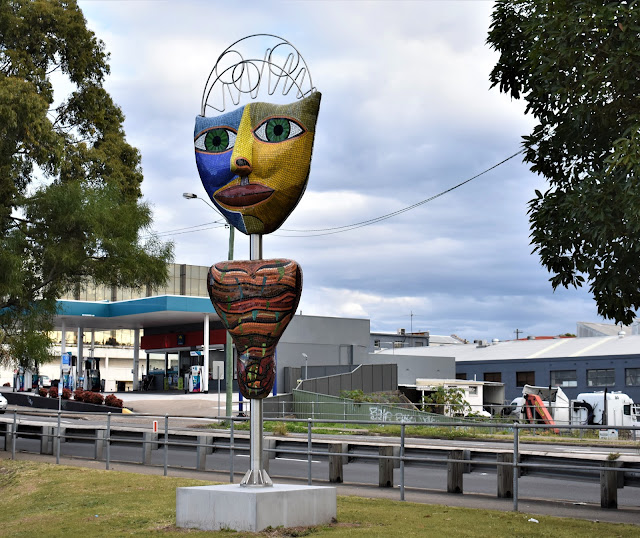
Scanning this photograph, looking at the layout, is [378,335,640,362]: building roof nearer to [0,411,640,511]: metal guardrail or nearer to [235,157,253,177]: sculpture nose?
[0,411,640,511]: metal guardrail

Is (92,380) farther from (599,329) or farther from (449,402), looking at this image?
(599,329)

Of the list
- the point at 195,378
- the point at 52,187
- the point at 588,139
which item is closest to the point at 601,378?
the point at 195,378

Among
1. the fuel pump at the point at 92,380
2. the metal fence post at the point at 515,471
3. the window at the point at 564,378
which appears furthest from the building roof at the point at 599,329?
the metal fence post at the point at 515,471

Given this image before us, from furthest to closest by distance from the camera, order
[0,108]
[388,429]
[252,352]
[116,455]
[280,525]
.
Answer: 1. [388,429]
2. [116,455]
3. [0,108]
4. [252,352]
5. [280,525]

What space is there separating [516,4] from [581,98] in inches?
87.7

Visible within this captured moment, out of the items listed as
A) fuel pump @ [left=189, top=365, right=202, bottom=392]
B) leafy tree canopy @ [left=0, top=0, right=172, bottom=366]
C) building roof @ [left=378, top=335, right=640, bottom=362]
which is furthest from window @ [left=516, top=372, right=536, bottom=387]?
leafy tree canopy @ [left=0, top=0, right=172, bottom=366]

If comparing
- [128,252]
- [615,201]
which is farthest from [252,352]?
[128,252]

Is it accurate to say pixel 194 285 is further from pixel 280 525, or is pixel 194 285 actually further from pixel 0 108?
pixel 280 525

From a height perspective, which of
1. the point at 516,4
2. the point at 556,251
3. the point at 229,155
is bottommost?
the point at 556,251

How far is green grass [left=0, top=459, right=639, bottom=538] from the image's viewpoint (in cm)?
990

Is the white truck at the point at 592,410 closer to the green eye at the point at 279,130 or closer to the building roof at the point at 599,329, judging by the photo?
the green eye at the point at 279,130

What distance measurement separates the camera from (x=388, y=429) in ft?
107

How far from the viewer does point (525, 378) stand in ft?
182

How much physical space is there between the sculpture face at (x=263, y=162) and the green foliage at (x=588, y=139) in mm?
2911
